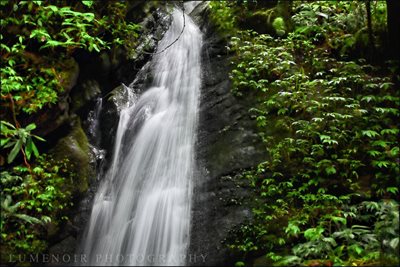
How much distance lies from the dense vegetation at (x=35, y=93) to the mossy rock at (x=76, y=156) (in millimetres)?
73

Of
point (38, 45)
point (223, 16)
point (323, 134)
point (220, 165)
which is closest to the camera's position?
point (323, 134)

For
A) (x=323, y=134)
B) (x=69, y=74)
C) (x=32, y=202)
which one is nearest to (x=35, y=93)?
(x=69, y=74)

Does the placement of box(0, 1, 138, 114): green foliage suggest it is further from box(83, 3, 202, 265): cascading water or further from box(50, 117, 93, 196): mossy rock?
box(83, 3, 202, 265): cascading water

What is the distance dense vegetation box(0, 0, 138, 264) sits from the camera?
551 cm

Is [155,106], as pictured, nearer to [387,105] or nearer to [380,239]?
[387,105]

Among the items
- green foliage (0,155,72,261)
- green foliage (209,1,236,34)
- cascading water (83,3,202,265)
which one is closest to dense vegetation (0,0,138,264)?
green foliage (0,155,72,261)

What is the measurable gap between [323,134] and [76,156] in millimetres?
4493

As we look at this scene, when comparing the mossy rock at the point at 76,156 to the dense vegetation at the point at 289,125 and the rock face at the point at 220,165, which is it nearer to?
the dense vegetation at the point at 289,125

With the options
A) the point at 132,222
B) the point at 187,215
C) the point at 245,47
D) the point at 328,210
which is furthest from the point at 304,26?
the point at 132,222

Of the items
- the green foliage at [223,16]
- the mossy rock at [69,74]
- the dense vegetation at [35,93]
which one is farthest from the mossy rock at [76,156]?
the green foliage at [223,16]

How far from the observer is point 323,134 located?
225 inches

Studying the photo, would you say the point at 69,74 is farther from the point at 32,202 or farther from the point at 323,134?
the point at 323,134

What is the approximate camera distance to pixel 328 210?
16.4 feet

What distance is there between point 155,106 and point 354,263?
17.1ft
